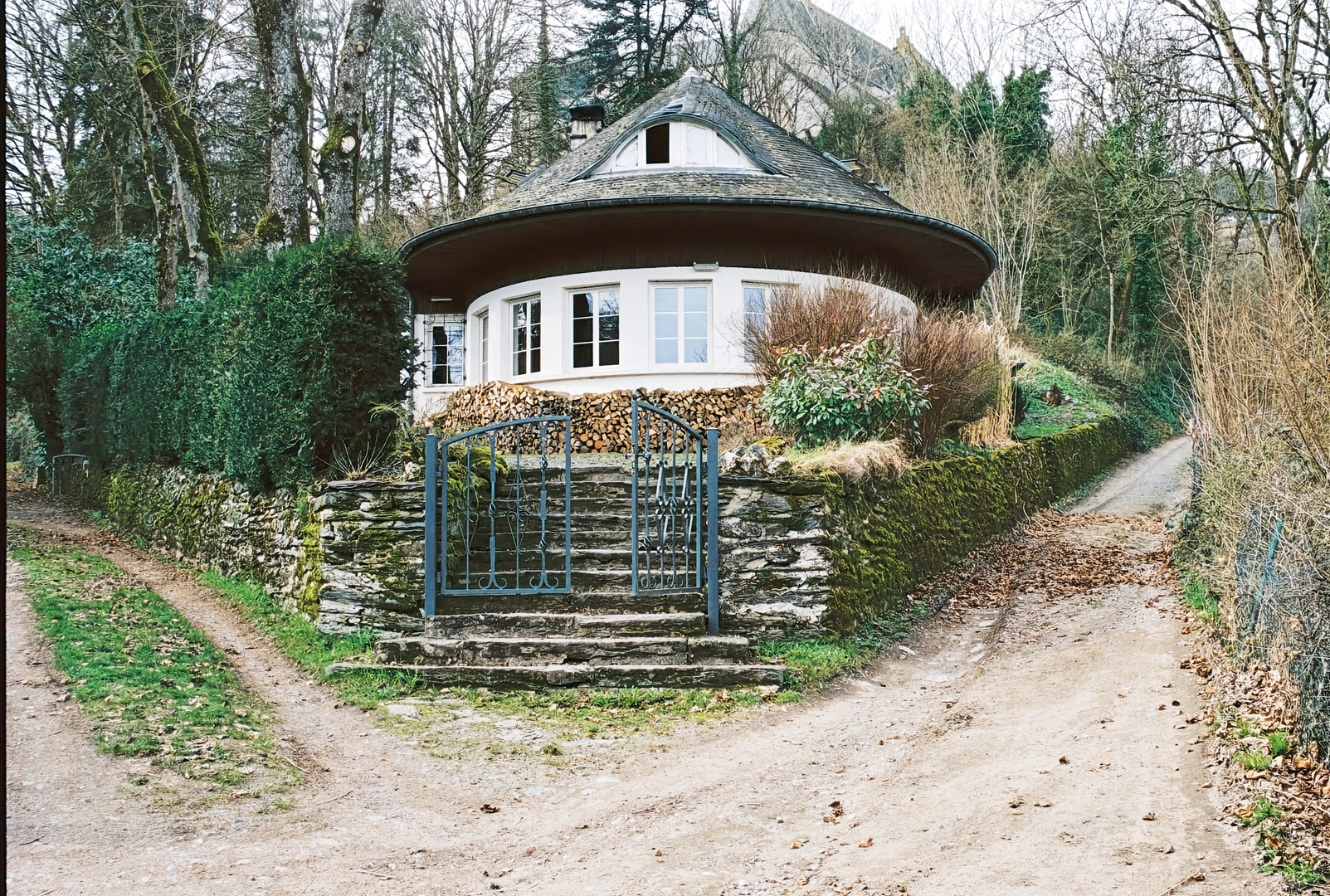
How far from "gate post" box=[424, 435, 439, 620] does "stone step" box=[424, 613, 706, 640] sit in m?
0.23

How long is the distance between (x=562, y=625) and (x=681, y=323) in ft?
27.4

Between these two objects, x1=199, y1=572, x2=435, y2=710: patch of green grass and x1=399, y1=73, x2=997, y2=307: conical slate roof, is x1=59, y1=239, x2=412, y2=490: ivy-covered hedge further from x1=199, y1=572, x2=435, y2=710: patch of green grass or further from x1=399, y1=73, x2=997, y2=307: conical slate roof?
x1=399, y1=73, x2=997, y2=307: conical slate roof

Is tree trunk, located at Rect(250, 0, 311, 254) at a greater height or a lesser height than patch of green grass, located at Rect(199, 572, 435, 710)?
greater

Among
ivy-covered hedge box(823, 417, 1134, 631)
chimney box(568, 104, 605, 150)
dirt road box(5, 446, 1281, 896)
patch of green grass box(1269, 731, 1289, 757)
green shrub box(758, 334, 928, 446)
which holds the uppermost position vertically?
chimney box(568, 104, 605, 150)

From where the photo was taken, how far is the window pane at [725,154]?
1795 centimetres

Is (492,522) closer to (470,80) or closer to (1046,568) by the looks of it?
(1046,568)

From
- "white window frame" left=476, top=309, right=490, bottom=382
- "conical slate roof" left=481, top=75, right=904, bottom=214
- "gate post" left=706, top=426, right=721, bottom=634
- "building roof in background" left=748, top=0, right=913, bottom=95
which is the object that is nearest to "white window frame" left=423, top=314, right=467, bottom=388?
"white window frame" left=476, top=309, right=490, bottom=382

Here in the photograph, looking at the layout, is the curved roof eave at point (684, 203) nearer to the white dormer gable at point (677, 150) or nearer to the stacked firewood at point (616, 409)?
the white dormer gable at point (677, 150)

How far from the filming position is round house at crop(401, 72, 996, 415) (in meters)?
16.1

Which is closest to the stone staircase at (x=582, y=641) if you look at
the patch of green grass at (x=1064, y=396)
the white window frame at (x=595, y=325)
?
the white window frame at (x=595, y=325)

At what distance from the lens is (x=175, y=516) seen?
46.4 ft

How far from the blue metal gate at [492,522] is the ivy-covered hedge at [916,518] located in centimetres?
251

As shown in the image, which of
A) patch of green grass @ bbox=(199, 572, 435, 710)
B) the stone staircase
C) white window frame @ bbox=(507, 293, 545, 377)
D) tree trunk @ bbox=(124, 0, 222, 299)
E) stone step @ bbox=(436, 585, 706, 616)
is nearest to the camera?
patch of green grass @ bbox=(199, 572, 435, 710)

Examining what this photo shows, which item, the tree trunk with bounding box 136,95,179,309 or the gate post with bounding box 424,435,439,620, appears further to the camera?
the tree trunk with bounding box 136,95,179,309
